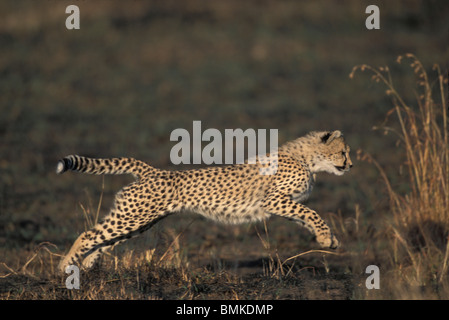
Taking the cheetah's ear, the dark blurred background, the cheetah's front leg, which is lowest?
the cheetah's front leg

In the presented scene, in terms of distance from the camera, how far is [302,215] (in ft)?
19.9

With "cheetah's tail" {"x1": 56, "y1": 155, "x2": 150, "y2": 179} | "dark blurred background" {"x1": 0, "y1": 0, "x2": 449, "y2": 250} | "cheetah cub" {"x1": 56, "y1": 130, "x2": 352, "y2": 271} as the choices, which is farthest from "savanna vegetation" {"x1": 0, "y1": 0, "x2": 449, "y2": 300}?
"cheetah's tail" {"x1": 56, "y1": 155, "x2": 150, "y2": 179}

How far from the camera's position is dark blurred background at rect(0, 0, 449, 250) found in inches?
429

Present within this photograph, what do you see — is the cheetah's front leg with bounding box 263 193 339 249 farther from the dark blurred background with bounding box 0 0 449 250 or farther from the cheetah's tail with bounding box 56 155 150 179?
the dark blurred background with bounding box 0 0 449 250

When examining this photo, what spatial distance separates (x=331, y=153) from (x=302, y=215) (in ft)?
2.49

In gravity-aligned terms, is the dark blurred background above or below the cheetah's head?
above

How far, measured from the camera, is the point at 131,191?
19.7ft

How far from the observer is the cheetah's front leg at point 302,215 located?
19.7ft

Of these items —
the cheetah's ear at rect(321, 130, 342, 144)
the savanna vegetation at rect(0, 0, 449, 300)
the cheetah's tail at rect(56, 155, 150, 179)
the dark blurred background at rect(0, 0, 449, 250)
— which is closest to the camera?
the savanna vegetation at rect(0, 0, 449, 300)

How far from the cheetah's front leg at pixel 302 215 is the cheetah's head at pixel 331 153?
0.54 m

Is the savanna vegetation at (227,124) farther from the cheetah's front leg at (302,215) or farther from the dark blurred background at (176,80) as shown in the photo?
the cheetah's front leg at (302,215)

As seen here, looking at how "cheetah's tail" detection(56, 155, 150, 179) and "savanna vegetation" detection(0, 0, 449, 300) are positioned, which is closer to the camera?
"savanna vegetation" detection(0, 0, 449, 300)

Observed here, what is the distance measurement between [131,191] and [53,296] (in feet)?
3.66
